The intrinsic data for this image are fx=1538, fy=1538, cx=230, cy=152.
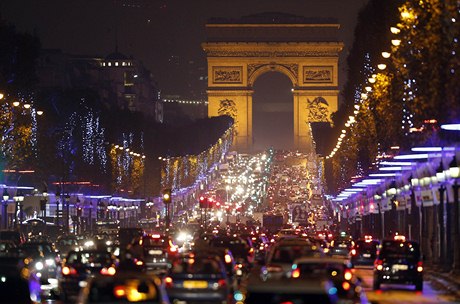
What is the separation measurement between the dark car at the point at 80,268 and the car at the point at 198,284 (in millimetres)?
6468

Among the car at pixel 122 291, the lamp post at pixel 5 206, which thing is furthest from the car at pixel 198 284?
the lamp post at pixel 5 206

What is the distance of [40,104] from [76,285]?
250 feet

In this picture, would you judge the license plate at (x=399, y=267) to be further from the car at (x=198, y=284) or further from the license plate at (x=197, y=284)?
the license plate at (x=197, y=284)

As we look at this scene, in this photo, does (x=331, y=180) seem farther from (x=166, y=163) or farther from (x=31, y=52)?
(x=31, y=52)

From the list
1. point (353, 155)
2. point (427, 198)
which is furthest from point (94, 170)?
point (427, 198)

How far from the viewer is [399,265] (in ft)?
165

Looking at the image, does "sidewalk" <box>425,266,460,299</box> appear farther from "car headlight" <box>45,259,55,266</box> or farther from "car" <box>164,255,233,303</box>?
"car" <box>164,255,233,303</box>

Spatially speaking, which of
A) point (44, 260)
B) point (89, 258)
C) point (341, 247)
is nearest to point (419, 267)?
point (44, 260)

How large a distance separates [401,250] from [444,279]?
5748 mm

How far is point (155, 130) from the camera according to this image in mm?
193000

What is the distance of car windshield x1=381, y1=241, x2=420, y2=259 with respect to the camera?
50438mm

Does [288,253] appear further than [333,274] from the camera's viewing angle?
Yes

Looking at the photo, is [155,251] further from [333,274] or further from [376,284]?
[333,274]

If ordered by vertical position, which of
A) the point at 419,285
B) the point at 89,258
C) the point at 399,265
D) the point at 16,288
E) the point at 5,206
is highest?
the point at 5,206
